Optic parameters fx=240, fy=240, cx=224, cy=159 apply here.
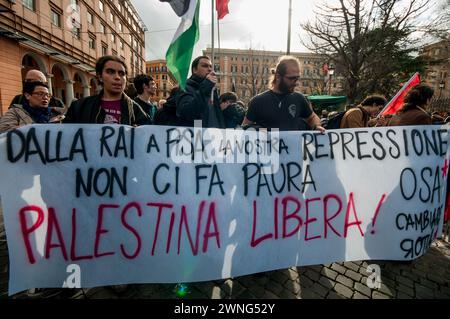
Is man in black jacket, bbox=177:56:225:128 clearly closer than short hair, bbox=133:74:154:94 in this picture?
Yes

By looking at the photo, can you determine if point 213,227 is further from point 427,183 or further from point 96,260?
point 427,183

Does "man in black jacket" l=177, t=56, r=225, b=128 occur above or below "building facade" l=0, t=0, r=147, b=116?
below

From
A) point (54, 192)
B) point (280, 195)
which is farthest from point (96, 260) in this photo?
point (280, 195)

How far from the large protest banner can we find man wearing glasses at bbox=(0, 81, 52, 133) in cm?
65

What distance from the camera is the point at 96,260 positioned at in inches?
69.7

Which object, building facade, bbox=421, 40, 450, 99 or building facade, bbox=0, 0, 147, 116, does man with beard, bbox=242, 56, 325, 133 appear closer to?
building facade, bbox=0, 0, 147, 116

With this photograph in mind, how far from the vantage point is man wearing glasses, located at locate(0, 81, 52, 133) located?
211 centimetres

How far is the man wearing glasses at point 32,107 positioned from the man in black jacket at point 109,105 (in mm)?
370

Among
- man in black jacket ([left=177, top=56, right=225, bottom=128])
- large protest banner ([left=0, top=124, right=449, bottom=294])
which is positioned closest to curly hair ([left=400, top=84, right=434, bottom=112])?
large protest banner ([left=0, top=124, right=449, bottom=294])

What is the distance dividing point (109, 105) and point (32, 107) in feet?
2.57

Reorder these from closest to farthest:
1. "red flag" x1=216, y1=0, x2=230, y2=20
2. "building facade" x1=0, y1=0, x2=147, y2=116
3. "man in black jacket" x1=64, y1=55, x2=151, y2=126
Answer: "man in black jacket" x1=64, y1=55, x2=151, y2=126
"red flag" x1=216, y1=0, x2=230, y2=20
"building facade" x1=0, y1=0, x2=147, y2=116

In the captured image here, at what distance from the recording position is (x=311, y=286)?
7.16ft

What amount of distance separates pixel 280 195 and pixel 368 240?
38.0 inches

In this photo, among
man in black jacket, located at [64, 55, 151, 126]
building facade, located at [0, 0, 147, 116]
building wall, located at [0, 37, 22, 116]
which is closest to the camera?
man in black jacket, located at [64, 55, 151, 126]
